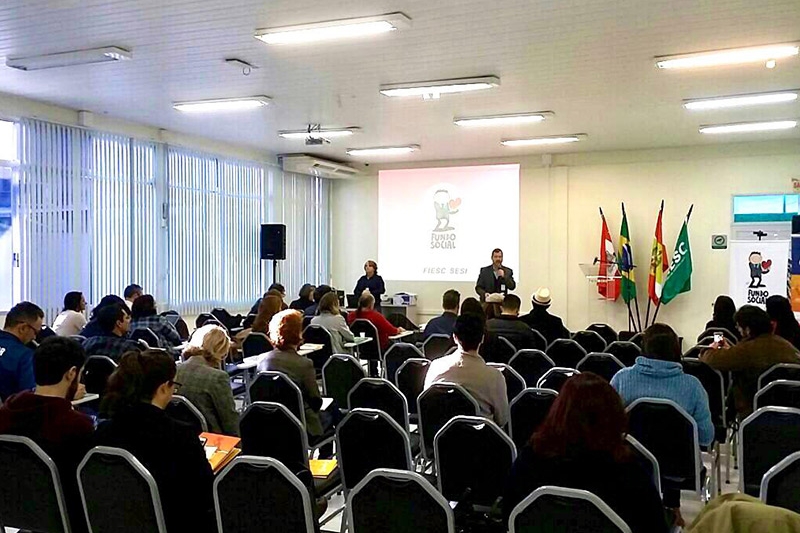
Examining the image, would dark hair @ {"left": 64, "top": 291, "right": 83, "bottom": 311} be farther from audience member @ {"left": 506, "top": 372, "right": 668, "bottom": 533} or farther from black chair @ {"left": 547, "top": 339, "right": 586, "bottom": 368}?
audience member @ {"left": 506, "top": 372, "right": 668, "bottom": 533}

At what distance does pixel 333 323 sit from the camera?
276 inches

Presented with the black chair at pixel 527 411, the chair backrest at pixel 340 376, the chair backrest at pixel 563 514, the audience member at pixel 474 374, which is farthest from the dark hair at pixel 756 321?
the chair backrest at pixel 563 514

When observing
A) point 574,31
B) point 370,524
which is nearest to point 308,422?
point 370,524

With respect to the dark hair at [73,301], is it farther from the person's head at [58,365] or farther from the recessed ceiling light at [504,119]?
the recessed ceiling light at [504,119]

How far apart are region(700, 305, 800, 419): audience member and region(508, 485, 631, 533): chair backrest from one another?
320cm

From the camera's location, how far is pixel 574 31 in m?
5.58

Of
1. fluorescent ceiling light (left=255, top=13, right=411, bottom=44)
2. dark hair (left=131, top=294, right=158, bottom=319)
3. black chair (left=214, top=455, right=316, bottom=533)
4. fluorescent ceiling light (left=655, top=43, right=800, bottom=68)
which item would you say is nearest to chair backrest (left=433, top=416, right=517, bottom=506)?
black chair (left=214, top=455, right=316, bottom=533)

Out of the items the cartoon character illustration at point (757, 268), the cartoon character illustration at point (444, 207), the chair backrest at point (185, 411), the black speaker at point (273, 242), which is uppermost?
the cartoon character illustration at point (444, 207)

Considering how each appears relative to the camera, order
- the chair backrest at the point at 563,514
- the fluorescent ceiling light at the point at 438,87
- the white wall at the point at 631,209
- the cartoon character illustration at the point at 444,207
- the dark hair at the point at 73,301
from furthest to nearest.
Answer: the cartoon character illustration at the point at 444,207, the white wall at the point at 631,209, the dark hair at the point at 73,301, the fluorescent ceiling light at the point at 438,87, the chair backrest at the point at 563,514

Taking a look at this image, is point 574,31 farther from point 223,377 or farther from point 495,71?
point 223,377

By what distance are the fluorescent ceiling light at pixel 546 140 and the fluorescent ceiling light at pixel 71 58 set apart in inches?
240

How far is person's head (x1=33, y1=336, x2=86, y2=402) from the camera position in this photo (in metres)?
3.09

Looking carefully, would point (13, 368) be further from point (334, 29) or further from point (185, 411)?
point (334, 29)

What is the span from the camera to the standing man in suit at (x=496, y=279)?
35.0ft
